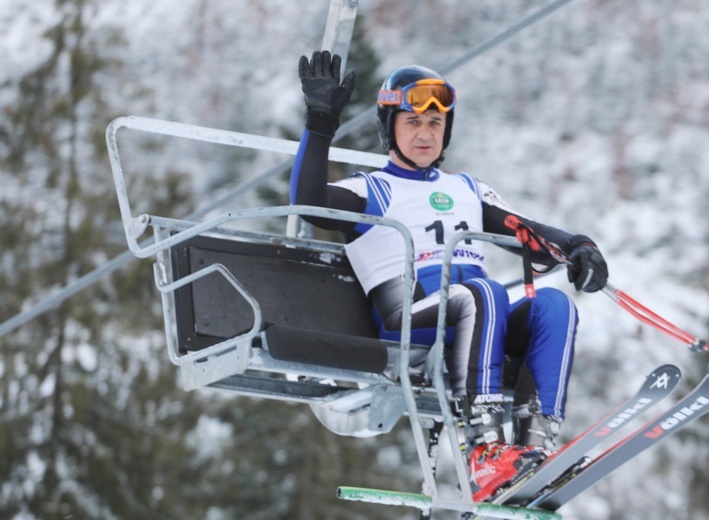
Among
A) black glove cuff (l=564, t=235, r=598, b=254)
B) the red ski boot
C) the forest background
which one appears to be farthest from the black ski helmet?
the forest background

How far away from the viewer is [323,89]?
4.31 metres

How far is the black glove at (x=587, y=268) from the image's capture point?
4.27 m

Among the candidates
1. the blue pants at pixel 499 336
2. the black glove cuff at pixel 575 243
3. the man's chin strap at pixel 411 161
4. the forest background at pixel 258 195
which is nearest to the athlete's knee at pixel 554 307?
the blue pants at pixel 499 336

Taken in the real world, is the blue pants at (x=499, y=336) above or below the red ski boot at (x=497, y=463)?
above

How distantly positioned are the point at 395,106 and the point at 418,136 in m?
0.12

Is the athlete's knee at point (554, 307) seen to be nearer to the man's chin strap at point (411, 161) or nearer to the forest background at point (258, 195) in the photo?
the man's chin strap at point (411, 161)

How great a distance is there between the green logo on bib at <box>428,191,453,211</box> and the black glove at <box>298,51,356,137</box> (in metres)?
0.52

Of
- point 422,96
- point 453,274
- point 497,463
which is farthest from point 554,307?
point 422,96

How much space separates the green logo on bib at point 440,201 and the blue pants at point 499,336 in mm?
388

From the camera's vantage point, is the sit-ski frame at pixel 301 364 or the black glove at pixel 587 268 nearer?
the sit-ski frame at pixel 301 364

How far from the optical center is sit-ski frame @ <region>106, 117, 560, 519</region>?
4039 mm

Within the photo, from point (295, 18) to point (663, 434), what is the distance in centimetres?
1541

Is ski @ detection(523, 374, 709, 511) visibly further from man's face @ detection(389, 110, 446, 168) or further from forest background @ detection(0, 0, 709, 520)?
forest background @ detection(0, 0, 709, 520)

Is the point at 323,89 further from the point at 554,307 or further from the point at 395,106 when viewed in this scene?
the point at 554,307
